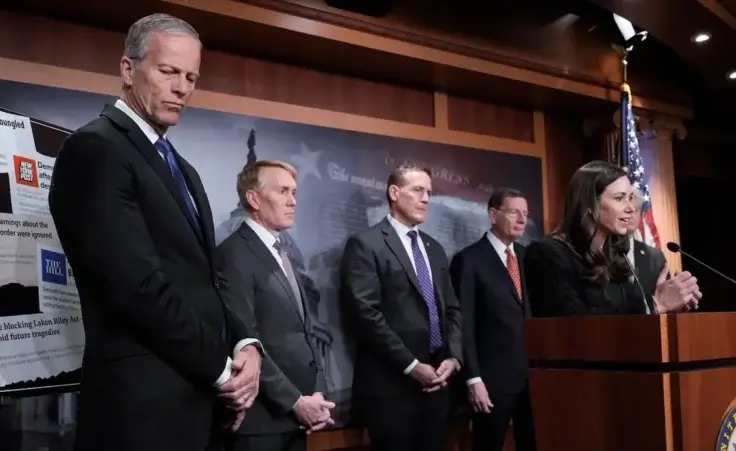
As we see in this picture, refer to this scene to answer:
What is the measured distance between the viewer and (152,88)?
1487mm

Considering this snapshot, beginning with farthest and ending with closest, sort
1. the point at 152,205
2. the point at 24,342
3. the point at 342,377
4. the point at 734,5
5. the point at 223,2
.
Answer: the point at 734,5
the point at 342,377
the point at 223,2
the point at 24,342
the point at 152,205

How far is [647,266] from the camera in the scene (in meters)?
2.45

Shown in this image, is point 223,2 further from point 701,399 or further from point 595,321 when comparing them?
point 701,399

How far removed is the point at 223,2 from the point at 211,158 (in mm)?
648

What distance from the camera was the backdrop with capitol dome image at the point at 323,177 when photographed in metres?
3.03

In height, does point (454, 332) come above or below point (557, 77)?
below

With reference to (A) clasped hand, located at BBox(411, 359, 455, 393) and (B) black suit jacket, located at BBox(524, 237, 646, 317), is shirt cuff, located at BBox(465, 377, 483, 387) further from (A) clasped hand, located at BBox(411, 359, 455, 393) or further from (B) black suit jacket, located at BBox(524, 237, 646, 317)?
(B) black suit jacket, located at BBox(524, 237, 646, 317)

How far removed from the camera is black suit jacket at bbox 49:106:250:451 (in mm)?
1322

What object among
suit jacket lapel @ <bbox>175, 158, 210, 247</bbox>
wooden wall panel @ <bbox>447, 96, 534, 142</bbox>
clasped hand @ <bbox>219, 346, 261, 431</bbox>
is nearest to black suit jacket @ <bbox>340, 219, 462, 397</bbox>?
wooden wall panel @ <bbox>447, 96, 534, 142</bbox>

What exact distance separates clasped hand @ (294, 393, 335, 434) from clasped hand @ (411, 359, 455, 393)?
51cm

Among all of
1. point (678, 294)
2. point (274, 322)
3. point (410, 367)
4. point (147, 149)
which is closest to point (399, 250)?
point (410, 367)

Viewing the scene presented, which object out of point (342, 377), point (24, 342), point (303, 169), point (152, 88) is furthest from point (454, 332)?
point (152, 88)

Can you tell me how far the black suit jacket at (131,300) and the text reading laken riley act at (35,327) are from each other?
24.3 inches

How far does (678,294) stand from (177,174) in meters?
1.26
